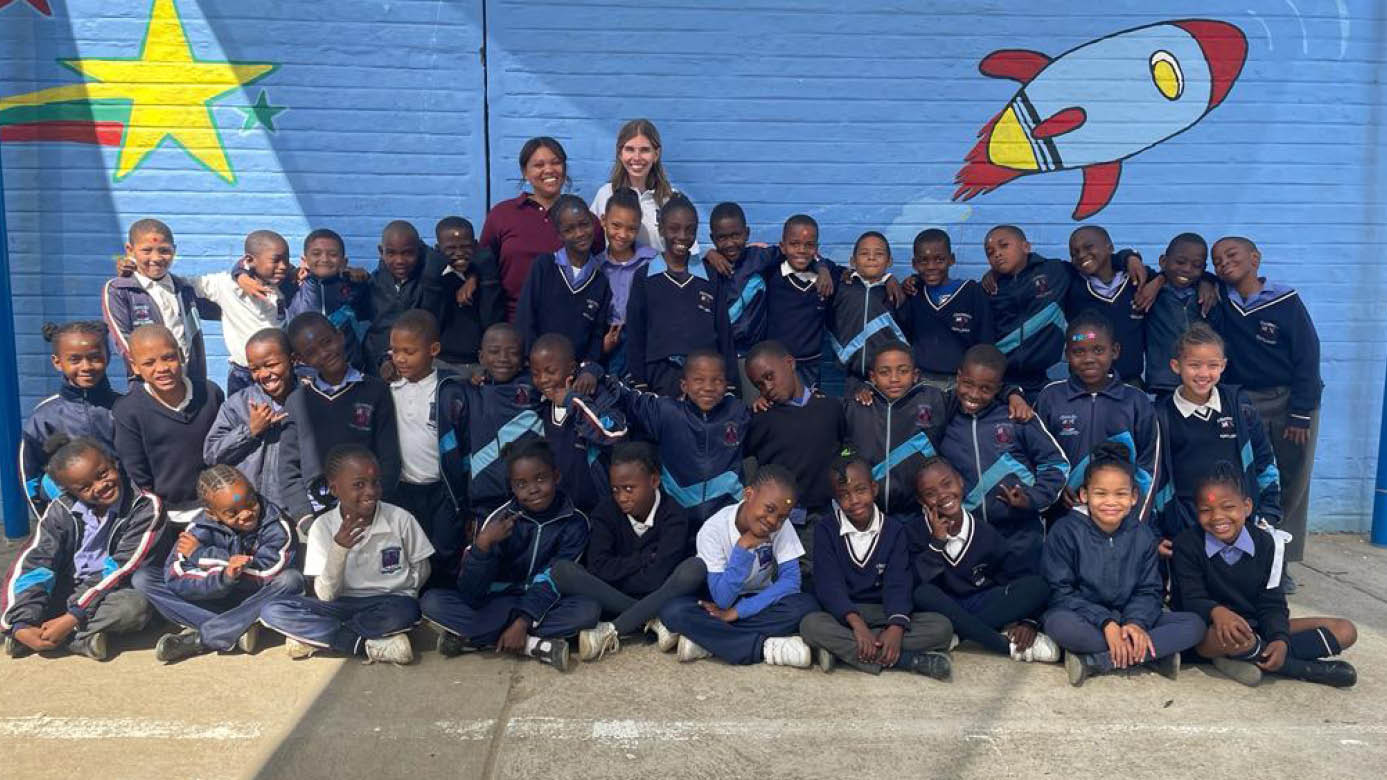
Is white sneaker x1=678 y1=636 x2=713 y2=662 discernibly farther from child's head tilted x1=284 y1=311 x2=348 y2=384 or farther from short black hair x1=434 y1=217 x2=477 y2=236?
short black hair x1=434 y1=217 x2=477 y2=236

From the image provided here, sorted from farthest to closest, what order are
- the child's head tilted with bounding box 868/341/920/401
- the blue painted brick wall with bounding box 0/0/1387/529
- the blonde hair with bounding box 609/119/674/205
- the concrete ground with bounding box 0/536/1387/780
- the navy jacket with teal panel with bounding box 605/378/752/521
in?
the blue painted brick wall with bounding box 0/0/1387/529 < the blonde hair with bounding box 609/119/674/205 < the child's head tilted with bounding box 868/341/920/401 < the navy jacket with teal panel with bounding box 605/378/752/521 < the concrete ground with bounding box 0/536/1387/780

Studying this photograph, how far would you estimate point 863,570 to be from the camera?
4418 mm

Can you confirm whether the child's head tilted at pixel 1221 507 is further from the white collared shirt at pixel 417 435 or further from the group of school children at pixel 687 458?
the white collared shirt at pixel 417 435

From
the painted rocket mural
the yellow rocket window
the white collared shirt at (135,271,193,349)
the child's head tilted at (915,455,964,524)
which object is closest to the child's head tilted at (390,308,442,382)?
the white collared shirt at (135,271,193,349)

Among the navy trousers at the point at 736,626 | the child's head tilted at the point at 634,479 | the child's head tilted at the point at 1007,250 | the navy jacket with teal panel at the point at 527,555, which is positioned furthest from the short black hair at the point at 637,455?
the child's head tilted at the point at 1007,250

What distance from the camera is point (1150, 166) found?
6258mm

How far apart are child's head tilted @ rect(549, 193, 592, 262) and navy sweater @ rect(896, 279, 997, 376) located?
5.25 ft

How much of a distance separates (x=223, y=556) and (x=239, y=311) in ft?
5.06

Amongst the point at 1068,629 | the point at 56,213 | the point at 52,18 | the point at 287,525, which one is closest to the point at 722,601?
the point at 1068,629

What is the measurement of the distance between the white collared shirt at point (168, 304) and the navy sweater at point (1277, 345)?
199 inches

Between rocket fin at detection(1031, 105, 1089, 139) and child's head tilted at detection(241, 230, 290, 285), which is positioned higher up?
rocket fin at detection(1031, 105, 1089, 139)

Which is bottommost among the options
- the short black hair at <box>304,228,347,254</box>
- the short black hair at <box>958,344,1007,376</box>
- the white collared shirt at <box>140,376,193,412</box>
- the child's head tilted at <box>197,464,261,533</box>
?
the child's head tilted at <box>197,464,261,533</box>

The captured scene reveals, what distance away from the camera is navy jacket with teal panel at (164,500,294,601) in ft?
14.1

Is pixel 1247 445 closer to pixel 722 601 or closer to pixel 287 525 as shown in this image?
pixel 722 601
